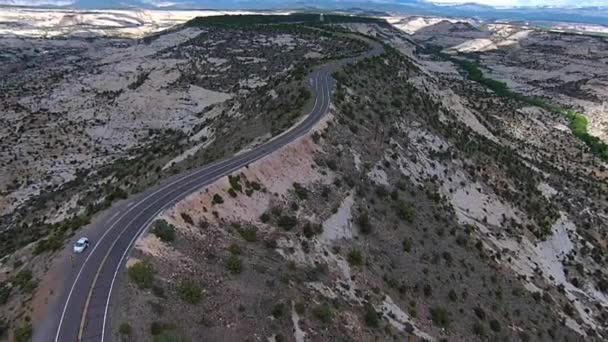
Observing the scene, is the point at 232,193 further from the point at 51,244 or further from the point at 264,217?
the point at 51,244

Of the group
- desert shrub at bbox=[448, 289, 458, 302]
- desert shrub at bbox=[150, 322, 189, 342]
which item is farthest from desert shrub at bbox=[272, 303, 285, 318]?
desert shrub at bbox=[448, 289, 458, 302]

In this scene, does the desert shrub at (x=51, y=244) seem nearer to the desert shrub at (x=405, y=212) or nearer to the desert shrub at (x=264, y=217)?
the desert shrub at (x=264, y=217)

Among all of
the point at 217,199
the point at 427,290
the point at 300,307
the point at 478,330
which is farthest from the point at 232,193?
the point at 478,330

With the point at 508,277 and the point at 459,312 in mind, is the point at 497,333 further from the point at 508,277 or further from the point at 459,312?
the point at 508,277

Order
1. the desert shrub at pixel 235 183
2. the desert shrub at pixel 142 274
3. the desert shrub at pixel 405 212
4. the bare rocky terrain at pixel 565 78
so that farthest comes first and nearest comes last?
the bare rocky terrain at pixel 565 78
the desert shrub at pixel 405 212
the desert shrub at pixel 235 183
the desert shrub at pixel 142 274

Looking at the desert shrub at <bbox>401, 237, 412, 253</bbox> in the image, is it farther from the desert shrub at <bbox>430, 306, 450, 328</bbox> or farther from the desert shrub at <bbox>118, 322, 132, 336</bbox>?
the desert shrub at <bbox>118, 322, 132, 336</bbox>

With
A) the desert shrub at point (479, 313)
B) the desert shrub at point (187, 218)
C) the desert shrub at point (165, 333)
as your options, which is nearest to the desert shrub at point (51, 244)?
the desert shrub at point (187, 218)
